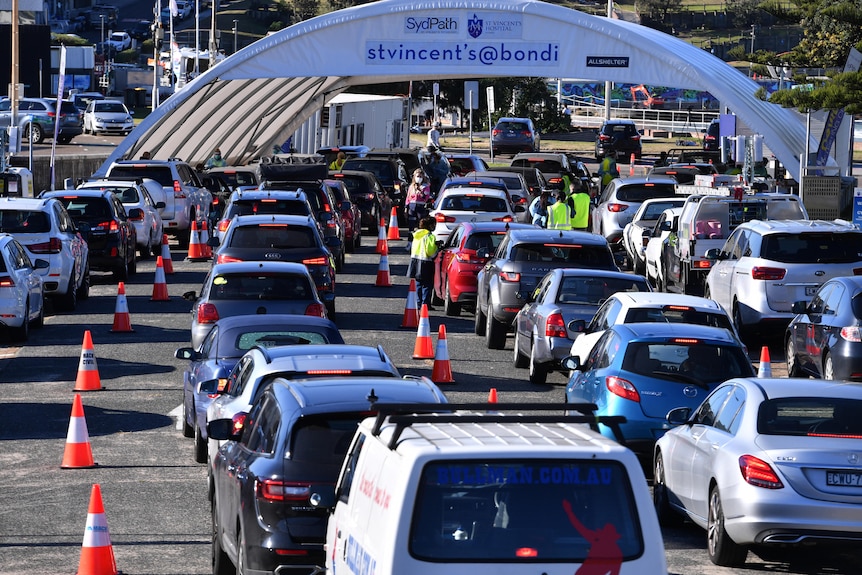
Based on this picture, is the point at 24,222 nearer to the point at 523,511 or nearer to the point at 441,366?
the point at 441,366

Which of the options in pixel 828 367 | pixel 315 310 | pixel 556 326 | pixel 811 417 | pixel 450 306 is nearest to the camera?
pixel 811 417

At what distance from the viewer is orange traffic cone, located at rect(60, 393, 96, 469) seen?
1437 cm

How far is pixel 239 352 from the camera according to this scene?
1494 cm

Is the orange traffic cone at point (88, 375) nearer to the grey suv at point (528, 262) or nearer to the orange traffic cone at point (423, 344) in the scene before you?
the orange traffic cone at point (423, 344)

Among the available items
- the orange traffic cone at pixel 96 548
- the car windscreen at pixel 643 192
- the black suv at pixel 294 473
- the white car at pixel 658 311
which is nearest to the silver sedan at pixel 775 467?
the black suv at pixel 294 473

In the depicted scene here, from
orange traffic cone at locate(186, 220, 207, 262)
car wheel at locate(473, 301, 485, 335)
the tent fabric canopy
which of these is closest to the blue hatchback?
car wheel at locate(473, 301, 485, 335)

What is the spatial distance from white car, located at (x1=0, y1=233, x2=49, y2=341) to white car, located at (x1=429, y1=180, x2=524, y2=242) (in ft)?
33.0

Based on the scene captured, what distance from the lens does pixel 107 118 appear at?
75875 mm

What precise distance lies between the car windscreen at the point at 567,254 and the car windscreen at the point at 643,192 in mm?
12861

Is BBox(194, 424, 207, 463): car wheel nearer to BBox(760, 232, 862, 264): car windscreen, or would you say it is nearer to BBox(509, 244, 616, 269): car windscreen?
BBox(509, 244, 616, 269): car windscreen

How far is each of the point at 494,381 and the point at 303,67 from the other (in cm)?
2486

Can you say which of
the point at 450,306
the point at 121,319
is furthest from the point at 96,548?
the point at 450,306

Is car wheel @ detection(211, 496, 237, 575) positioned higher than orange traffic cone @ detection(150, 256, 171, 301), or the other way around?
car wheel @ detection(211, 496, 237, 575)

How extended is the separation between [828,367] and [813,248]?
423cm
